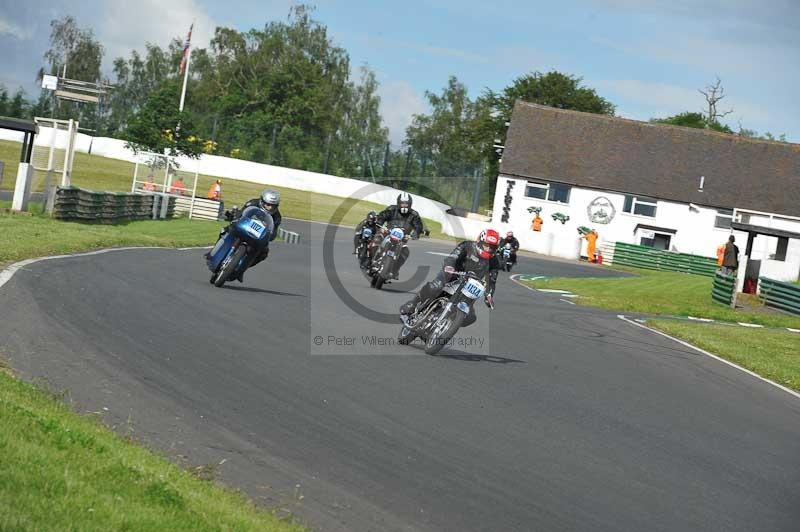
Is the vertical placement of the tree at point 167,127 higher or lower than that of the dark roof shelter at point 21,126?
higher

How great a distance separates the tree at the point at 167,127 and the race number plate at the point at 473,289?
35025 millimetres

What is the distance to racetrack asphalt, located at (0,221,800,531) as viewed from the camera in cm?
689

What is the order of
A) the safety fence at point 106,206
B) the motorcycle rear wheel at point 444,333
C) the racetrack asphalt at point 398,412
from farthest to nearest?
1. the safety fence at point 106,206
2. the motorcycle rear wheel at point 444,333
3. the racetrack asphalt at point 398,412

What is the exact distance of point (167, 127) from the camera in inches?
1838

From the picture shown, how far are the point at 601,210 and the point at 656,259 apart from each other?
8.58m

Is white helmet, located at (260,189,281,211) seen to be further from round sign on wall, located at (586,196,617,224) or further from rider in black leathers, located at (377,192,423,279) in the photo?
round sign on wall, located at (586,196,617,224)

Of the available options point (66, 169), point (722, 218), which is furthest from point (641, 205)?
point (66, 169)

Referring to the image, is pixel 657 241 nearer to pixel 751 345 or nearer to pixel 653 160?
pixel 653 160

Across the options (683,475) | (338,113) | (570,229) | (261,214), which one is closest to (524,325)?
(261,214)

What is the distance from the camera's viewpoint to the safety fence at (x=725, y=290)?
3225cm

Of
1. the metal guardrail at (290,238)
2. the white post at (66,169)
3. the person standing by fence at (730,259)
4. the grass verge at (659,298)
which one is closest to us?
the white post at (66,169)

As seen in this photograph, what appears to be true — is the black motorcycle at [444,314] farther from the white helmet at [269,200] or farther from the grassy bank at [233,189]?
the grassy bank at [233,189]

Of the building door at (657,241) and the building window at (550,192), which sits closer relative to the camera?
the building door at (657,241)

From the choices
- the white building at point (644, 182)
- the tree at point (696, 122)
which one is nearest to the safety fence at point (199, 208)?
the white building at point (644, 182)
